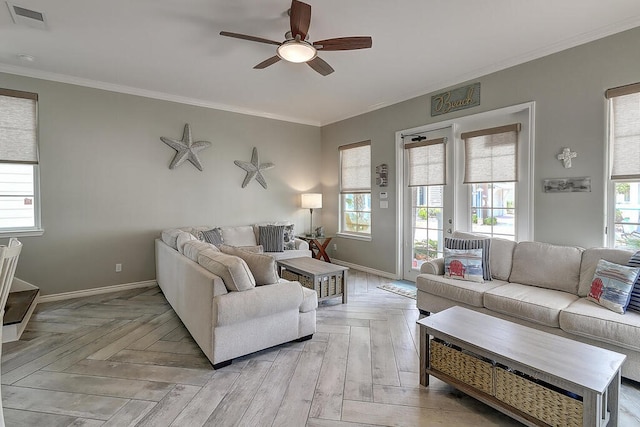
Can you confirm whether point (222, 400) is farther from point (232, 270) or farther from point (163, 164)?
point (163, 164)

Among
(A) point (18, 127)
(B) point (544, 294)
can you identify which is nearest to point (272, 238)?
(A) point (18, 127)

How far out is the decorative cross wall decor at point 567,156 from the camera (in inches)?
124

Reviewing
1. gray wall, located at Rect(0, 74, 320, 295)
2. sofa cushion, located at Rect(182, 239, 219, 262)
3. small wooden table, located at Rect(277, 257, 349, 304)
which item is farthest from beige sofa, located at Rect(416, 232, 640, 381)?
gray wall, located at Rect(0, 74, 320, 295)

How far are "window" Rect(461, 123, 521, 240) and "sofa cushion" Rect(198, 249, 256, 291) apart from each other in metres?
3.01

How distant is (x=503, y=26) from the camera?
287cm

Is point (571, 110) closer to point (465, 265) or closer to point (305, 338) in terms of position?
point (465, 265)

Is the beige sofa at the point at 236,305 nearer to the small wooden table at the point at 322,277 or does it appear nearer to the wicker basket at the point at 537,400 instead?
the small wooden table at the point at 322,277

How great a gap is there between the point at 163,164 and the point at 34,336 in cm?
261

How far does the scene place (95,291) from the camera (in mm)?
4293

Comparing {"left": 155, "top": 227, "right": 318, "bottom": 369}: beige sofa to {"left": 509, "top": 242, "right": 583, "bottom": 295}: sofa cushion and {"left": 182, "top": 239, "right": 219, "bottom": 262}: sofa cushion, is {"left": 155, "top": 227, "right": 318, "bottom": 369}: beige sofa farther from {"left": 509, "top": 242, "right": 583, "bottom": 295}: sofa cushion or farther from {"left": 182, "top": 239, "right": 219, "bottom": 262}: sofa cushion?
{"left": 509, "top": 242, "right": 583, "bottom": 295}: sofa cushion

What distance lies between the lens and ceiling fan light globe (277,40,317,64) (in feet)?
8.48

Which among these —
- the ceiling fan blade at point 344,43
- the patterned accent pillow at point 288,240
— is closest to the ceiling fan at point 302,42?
the ceiling fan blade at point 344,43

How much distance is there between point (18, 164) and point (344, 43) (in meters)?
4.12

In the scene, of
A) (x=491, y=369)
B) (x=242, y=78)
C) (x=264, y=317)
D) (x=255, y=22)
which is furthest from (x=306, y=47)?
(x=491, y=369)
